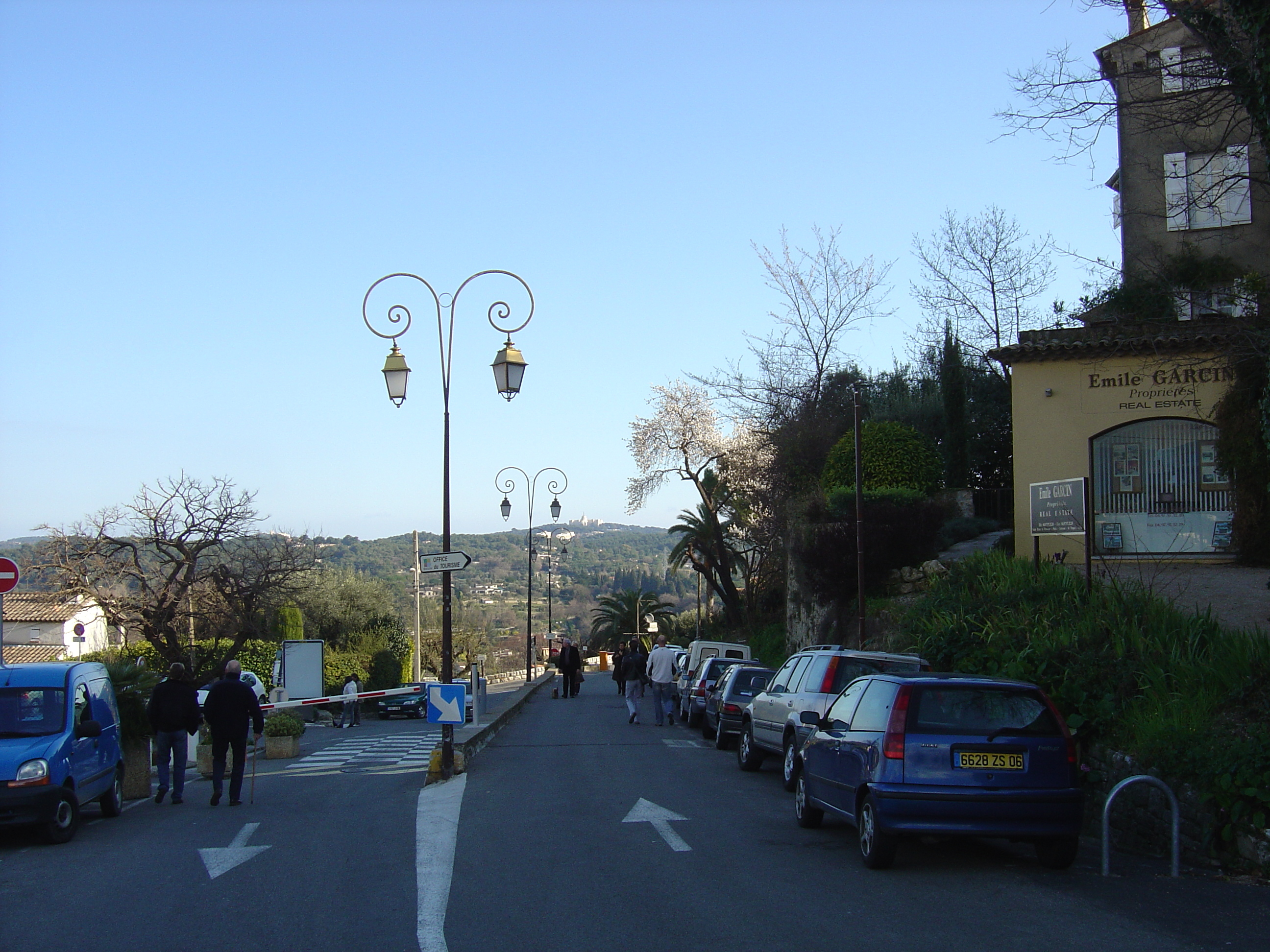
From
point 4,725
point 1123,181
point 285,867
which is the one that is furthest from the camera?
point 1123,181

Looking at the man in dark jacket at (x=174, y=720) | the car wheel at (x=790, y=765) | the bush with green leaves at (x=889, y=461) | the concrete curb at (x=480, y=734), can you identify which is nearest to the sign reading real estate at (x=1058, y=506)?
the car wheel at (x=790, y=765)

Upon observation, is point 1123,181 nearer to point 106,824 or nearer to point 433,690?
point 433,690

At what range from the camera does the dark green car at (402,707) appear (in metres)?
38.6

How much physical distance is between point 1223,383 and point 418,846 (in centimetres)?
1880

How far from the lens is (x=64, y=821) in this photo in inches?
403

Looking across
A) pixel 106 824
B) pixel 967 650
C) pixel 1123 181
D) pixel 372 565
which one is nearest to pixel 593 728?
pixel 967 650

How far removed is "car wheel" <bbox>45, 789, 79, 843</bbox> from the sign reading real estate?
486 inches

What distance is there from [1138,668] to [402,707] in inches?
1239

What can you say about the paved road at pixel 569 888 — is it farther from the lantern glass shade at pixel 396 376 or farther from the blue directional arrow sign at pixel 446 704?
the lantern glass shade at pixel 396 376

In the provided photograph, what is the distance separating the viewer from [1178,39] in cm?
2617

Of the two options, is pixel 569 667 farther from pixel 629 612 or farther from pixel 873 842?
pixel 629 612

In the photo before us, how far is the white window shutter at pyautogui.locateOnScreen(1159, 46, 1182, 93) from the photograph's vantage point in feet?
37.4

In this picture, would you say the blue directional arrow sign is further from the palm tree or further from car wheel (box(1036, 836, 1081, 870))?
the palm tree

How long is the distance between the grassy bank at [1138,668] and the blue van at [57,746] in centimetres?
997
